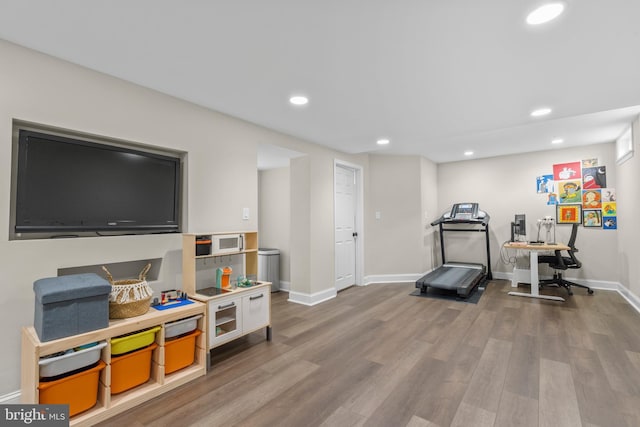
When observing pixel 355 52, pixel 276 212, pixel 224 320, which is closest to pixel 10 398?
pixel 224 320

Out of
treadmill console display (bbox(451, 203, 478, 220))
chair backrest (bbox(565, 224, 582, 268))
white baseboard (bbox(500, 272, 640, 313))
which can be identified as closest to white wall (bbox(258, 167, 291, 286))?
treadmill console display (bbox(451, 203, 478, 220))

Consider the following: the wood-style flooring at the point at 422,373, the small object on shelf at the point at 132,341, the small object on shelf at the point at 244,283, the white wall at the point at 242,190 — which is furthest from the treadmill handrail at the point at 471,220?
the small object on shelf at the point at 132,341

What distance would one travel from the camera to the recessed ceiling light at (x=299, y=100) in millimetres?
2801

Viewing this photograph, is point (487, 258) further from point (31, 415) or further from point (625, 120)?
point (31, 415)

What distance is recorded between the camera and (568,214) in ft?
17.6

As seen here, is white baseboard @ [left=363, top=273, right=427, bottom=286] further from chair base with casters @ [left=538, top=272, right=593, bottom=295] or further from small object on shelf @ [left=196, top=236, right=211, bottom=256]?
small object on shelf @ [left=196, top=236, right=211, bottom=256]

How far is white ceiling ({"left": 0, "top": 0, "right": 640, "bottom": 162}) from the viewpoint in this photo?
1646 millimetres

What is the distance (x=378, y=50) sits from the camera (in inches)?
79.9

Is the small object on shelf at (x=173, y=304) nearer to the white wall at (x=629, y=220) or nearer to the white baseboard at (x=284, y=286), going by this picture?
the white baseboard at (x=284, y=286)

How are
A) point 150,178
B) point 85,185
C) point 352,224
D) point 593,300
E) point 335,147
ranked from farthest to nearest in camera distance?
point 352,224 → point 335,147 → point 593,300 → point 150,178 → point 85,185

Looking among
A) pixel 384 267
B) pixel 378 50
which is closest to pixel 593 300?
pixel 384 267

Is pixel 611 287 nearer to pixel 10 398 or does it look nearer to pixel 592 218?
pixel 592 218

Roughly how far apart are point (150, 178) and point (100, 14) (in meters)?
1.23

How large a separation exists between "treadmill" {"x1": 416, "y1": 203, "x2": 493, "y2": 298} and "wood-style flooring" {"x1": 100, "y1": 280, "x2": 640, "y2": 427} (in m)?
0.78
